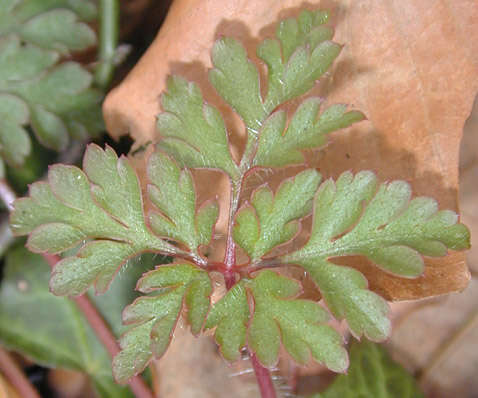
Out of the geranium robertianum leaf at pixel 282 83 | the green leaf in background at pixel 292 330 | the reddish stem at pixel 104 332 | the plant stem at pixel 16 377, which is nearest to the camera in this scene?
the green leaf in background at pixel 292 330

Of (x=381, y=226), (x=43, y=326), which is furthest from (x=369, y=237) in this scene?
(x=43, y=326)

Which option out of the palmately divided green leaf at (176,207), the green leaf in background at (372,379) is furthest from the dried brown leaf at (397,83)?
the green leaf in background at (372,379)

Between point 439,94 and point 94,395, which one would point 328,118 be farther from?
point 94,395

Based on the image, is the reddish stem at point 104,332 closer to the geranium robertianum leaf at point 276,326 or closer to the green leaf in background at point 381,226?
the geranium robertianum leaf at point 276,326

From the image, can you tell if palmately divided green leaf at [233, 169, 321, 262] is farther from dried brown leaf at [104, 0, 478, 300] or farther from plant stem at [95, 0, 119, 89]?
plant stem at [95, 0, 119, 89]

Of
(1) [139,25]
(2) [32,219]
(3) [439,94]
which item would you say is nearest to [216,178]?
(2) [32,219]

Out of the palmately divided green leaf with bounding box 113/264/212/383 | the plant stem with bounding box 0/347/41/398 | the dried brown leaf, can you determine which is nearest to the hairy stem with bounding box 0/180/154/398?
the plant stem with bounding box 0/347/41/398
